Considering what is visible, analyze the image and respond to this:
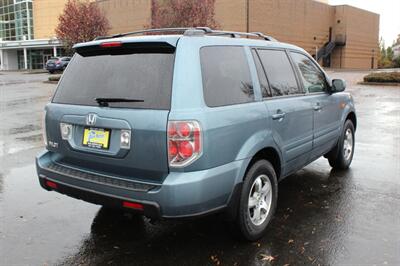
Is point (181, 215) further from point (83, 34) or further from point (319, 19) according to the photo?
point (319, 19)

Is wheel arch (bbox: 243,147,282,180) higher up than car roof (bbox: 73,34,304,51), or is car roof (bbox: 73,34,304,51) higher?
car roof (bbox: 73,34,304,51)

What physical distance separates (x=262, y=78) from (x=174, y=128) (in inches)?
54.2

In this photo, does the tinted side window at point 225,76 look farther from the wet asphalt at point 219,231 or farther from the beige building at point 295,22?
the beige building at point 295,22

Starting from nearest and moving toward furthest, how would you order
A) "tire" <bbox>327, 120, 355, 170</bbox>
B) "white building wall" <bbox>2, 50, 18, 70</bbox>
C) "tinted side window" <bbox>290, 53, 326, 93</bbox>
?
1. "tinted side window" <bbox>290, 53, 326, 93</bbox>
2. "tire" <bbox>327, 120, 355, 170</bbox>
3. "white building wall" <bbox>2, 50, 18, 70</bbox>

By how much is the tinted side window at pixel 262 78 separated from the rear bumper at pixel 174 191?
0.88m

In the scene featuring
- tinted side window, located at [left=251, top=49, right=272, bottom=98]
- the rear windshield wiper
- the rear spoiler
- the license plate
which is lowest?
the license plate

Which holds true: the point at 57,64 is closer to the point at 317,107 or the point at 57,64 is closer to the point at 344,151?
the point at 344,151

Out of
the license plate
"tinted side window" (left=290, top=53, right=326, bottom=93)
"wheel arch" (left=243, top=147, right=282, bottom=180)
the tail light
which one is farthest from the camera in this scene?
"tinted side window" (left=290, top=53, right=326, bottom=93)

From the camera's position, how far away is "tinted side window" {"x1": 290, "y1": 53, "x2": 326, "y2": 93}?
207 inches

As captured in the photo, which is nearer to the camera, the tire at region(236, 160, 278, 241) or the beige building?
the tire at region(236, 160, 278, 241)

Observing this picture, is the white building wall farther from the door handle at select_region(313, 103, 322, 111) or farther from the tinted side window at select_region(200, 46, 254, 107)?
the tinted side window at select_region(200, 46, 254, 107)

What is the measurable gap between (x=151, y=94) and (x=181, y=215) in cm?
98

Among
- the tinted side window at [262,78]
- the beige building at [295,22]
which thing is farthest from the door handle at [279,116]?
the beige building at [295,22]

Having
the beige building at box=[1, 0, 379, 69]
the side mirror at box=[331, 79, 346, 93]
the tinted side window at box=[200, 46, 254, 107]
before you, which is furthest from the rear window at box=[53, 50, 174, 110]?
the beige building at box=[1, 0, 379, 69]
